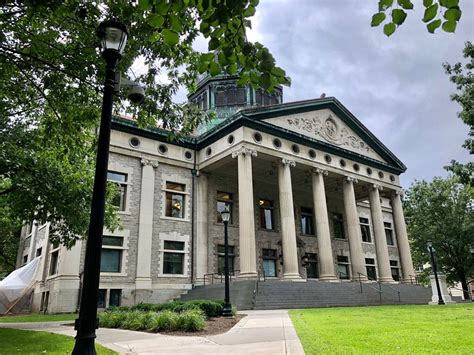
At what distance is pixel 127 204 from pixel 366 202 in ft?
89.3

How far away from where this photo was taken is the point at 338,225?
3794cm

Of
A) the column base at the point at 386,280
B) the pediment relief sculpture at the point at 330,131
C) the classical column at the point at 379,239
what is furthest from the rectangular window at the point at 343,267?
the pediment relief sculpture at the point at 330,131

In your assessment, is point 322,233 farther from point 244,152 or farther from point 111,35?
point 111,35

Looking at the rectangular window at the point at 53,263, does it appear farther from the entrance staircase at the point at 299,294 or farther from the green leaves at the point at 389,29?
the green leaves at the point at 389,29

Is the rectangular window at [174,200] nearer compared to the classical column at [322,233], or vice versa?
the classical column at [322,233]

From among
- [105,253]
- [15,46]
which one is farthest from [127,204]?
[15,46]

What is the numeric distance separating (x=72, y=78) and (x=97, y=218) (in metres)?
6.25

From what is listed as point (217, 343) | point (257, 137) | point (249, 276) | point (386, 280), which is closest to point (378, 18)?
point (217, 343)

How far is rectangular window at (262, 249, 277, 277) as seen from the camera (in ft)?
100

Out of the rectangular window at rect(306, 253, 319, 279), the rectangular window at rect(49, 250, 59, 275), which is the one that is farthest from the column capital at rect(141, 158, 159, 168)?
the rectangular window at rect(306, 253, 319, 279)

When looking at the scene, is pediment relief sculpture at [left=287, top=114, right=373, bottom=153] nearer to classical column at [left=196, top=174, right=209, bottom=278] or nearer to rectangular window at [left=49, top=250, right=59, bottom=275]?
classical column at [left=196, top=174, right=209, bottom=278]

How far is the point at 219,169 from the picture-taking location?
29516mm

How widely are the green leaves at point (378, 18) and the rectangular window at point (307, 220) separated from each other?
3188 centimetres

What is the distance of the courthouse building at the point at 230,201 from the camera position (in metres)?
23.7
